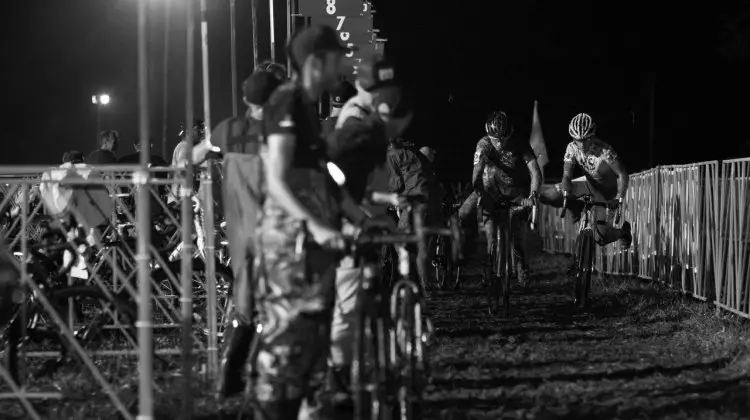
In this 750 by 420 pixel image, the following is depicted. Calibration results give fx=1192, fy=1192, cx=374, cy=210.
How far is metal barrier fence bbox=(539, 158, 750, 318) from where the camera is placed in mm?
11516

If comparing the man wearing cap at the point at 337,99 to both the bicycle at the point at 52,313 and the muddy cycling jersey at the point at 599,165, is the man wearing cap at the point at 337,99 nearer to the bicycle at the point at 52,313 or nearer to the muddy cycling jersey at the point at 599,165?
the bicycle at the point at 52,313

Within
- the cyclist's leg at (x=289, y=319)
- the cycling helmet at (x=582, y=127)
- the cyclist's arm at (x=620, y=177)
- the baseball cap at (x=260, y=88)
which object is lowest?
Answer: the cyclist's leg at (x=289, y=319)

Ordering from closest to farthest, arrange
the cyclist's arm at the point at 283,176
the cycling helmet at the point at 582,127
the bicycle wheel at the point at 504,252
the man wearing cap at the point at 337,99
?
the cyclist's arm at the point at 283,176
the man wearing cap at the point at 337,99
the bicycle wheel at the point at 504,252
the cycling helmet at the point at 582,127

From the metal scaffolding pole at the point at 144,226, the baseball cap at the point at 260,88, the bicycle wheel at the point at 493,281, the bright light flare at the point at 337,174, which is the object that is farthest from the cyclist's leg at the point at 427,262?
the metal scaffolding pole at the point at 144,226

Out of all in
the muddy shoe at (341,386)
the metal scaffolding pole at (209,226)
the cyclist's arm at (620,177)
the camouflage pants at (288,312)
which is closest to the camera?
the camouflage pants at (288,312)

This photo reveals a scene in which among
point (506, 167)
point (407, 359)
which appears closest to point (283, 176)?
point (407, 359)

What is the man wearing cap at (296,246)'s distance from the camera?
5383 millimetres

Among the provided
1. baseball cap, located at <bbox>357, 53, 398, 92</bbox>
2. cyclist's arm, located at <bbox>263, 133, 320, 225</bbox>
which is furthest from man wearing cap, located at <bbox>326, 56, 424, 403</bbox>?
cyclist's arm, located at <bbox>263, 133, 320, 225</bbox>

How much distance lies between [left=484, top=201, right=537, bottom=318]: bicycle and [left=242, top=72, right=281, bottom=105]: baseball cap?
5006mm

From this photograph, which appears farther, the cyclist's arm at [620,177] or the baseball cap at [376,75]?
the cyclist's arm at [620,177]

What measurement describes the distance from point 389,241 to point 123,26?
44816mm

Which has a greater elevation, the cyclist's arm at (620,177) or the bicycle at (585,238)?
the cyclist's arm at (620,177)

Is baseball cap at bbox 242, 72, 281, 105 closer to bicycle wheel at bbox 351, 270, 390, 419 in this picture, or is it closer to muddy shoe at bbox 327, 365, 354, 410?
muddy shoe at bbox 327, 365, 354, 410

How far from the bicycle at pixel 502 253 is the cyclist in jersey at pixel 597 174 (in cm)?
58
